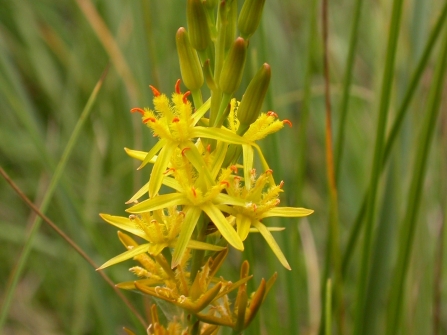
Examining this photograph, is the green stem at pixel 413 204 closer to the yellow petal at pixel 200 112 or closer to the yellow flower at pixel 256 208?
the yellow flower at pixel 256 208

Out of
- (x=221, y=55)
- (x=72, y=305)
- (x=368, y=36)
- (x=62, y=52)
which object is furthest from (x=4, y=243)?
(x=368, y=36)

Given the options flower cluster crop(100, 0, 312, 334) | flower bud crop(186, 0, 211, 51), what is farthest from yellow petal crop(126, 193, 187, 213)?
flower bud crop(186, 0, 211, 51)

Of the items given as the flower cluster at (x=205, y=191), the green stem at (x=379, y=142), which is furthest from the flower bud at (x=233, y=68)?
the green stem at (x=379, y=142)

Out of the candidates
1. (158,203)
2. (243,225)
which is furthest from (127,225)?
(243,225)

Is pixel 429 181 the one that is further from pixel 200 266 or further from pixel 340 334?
pixel 200 266

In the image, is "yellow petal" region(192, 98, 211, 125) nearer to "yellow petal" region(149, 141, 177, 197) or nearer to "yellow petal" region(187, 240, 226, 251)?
"yellow petal" region(149, 141, 177, 197)
